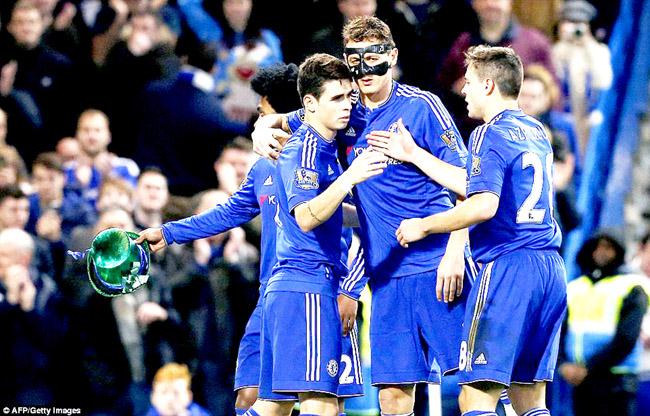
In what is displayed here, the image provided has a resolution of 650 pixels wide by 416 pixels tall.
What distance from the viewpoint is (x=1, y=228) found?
9297mm

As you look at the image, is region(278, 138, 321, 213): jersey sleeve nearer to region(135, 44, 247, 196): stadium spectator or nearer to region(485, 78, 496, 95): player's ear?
region(485, 78, 496, 95): player's ear

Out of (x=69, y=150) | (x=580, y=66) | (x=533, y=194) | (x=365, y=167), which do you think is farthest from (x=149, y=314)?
(x=580, y=66)

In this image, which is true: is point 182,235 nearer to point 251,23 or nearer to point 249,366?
point 249,366

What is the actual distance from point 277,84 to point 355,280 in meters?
1.34

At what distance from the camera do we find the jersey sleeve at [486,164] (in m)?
5.78

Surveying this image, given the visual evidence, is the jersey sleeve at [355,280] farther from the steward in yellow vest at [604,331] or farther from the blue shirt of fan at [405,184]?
the steward in yellow vest at [604,331]

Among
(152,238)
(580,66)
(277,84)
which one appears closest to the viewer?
(152,238)

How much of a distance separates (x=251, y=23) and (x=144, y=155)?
147 cm

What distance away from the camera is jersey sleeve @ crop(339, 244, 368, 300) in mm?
6344

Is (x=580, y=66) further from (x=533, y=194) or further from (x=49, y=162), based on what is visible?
(x=533, y=194)

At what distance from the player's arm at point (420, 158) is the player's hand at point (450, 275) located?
31 centimetres

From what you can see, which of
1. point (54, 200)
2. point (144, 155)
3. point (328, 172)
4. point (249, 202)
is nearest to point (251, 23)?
point (144, 155)

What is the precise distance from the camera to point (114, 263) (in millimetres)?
6570

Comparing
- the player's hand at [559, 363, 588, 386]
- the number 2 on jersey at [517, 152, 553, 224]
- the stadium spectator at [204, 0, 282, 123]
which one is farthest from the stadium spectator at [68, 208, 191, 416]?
the number 2 on jersey at [517, 152, 553, 224]
